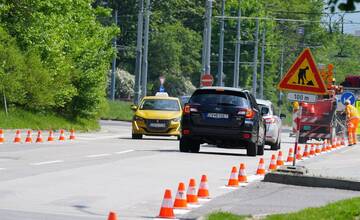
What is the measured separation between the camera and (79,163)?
75.6 ft

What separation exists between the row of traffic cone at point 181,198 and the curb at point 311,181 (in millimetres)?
3490

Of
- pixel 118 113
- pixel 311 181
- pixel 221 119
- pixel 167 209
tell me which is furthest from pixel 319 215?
pixel 118 113

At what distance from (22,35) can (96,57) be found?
440cm

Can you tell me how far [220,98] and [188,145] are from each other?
1.53m

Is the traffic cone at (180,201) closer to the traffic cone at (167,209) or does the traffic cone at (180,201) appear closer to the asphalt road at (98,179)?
the asphalt road at (98,179)

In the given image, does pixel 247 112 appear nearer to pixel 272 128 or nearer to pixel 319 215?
pixel 272 128

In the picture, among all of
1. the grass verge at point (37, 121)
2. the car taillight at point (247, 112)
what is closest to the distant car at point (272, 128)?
the car taillight at point (247, 112)

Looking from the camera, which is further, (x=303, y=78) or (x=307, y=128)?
(x=307, y=128)

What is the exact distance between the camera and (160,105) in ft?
129

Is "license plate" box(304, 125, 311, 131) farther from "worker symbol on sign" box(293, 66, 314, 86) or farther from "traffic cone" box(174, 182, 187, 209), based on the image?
"traffic cone" box(174, 182, 187, 209)

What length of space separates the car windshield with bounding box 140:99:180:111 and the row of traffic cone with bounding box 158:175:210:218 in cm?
2212

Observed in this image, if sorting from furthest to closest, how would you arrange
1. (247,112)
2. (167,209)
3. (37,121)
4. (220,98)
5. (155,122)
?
(37,121), (155,122), (220,98), (247,112), (167,209)

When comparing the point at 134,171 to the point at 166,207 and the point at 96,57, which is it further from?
the point at 96,57

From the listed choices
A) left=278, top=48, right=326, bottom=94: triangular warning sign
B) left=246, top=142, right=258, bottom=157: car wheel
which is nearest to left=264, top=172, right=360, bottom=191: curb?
left=278, top=48, right=326, bottom=94: triangular warning sign
